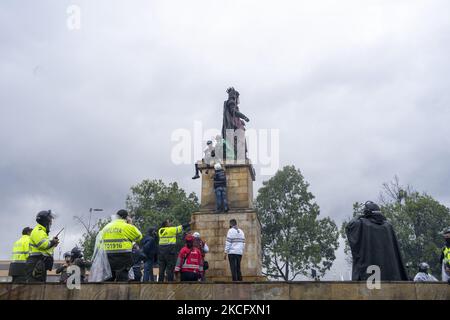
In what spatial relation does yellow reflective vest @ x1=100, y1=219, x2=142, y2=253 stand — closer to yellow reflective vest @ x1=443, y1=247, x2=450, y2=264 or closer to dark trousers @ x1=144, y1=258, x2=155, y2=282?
dark trousers @ x1=144, y1=258, x2=155, y2=282

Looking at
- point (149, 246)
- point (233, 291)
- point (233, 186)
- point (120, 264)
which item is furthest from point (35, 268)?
point (233, 186)

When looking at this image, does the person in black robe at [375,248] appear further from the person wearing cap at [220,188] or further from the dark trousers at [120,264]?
the person wearing cap at [220,188]

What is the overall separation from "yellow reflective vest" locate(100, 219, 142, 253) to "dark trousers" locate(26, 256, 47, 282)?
1.19 metres

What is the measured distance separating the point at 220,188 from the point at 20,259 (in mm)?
6904

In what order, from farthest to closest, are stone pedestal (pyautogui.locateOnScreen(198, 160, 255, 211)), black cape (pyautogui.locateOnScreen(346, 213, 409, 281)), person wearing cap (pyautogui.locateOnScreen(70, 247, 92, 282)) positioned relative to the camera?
stone pedestal (pyautogui.locateOnScreen(198, 160, 255, 211)), person wearing cap (pyautogui.locateOnScreen(70, 247, 92, 282)), black cape (pyautogui.locateOnScreen(346, 213, 409, 281))

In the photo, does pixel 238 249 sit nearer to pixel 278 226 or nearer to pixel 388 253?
pixel 388 253

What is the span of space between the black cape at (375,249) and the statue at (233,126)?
8353 mm

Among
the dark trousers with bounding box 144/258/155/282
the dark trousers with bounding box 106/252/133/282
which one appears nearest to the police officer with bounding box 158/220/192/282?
the dark trousers with bounding box 144/258/155/282

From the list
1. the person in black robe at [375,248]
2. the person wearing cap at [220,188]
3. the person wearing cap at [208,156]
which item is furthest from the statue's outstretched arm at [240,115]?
the person in black robe at [375,248]

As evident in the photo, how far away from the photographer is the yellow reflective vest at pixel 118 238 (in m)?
7.65

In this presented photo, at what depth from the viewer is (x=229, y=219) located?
543 inches

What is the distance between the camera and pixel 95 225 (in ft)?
137

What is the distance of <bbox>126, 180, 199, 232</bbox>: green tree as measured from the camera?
39.4 m
